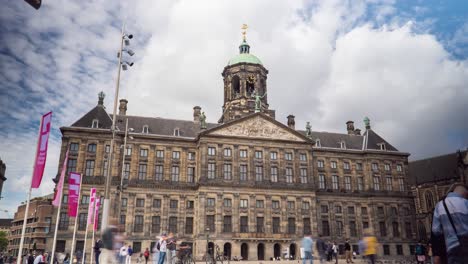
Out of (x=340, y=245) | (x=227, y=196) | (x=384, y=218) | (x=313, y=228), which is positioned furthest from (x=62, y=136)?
(x=384, y=218)

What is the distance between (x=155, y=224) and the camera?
159 ft

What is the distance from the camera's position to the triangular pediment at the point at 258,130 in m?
52.3

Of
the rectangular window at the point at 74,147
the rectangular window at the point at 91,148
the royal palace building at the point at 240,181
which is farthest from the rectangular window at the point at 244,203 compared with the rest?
the rectangular window at the point at 74,147

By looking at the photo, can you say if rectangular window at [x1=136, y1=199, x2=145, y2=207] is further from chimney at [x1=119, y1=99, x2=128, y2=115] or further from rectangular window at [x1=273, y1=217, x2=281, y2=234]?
rectangular window at [x1=273, y1=217, x2=281, y2=234]

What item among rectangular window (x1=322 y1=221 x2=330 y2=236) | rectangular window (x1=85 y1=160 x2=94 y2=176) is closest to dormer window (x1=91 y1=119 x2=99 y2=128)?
rectangular window (x1=85 y1=160 x2=94 y2=176)

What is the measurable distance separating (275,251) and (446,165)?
1778 inches

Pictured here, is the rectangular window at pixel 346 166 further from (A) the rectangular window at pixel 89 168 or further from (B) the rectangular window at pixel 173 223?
(A) the rectangular window at pixel 89 168

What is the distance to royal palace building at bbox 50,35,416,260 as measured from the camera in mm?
48188

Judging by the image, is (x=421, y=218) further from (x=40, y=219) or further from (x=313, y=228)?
(x=40, y=219)

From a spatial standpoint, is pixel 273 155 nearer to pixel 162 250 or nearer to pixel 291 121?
pixel 291 121

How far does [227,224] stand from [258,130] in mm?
14066

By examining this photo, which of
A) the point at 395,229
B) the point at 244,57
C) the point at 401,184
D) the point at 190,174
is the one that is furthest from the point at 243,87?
the point at 395,229

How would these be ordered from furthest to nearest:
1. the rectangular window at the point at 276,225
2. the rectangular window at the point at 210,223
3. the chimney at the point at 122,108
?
1. the chimney at the point at 122,108
2. the rectangular window at the point at 276,225
3. the rectangular window at the point at 210,223

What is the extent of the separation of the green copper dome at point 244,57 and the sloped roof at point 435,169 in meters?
42.1
